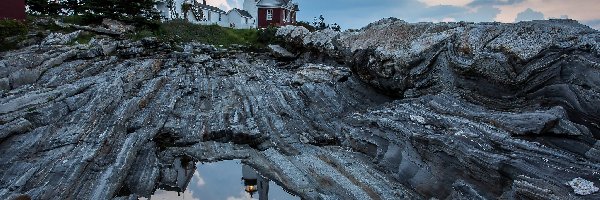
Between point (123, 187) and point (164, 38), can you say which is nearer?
point (123, 187)

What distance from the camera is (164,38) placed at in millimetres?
46594

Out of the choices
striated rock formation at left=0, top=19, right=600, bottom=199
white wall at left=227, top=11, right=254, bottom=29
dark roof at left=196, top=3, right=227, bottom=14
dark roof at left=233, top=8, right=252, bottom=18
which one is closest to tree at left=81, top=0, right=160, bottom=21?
striated rock formation at left=0, top=19, right=600, bottom=199

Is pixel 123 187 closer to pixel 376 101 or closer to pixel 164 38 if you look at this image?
pixel 376 101

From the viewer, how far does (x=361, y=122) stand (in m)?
19.6

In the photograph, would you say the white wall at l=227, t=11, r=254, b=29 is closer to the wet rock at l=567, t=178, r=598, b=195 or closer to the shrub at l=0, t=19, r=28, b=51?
the shrub at l=0, t=19, r=28, b=51

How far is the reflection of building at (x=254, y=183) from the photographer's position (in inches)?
597

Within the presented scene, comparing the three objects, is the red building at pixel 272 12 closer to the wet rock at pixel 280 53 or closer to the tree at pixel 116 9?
the tree at pixel 116 9

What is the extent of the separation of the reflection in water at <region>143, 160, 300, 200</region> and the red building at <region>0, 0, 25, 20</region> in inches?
1259

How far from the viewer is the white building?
67.7m

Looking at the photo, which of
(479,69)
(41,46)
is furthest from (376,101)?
(41,46)

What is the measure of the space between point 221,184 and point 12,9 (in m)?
34.5

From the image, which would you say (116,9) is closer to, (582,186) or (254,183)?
(254,183)

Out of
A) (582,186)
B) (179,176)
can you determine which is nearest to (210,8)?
(179,176)

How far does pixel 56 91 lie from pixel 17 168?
7.67 meters
